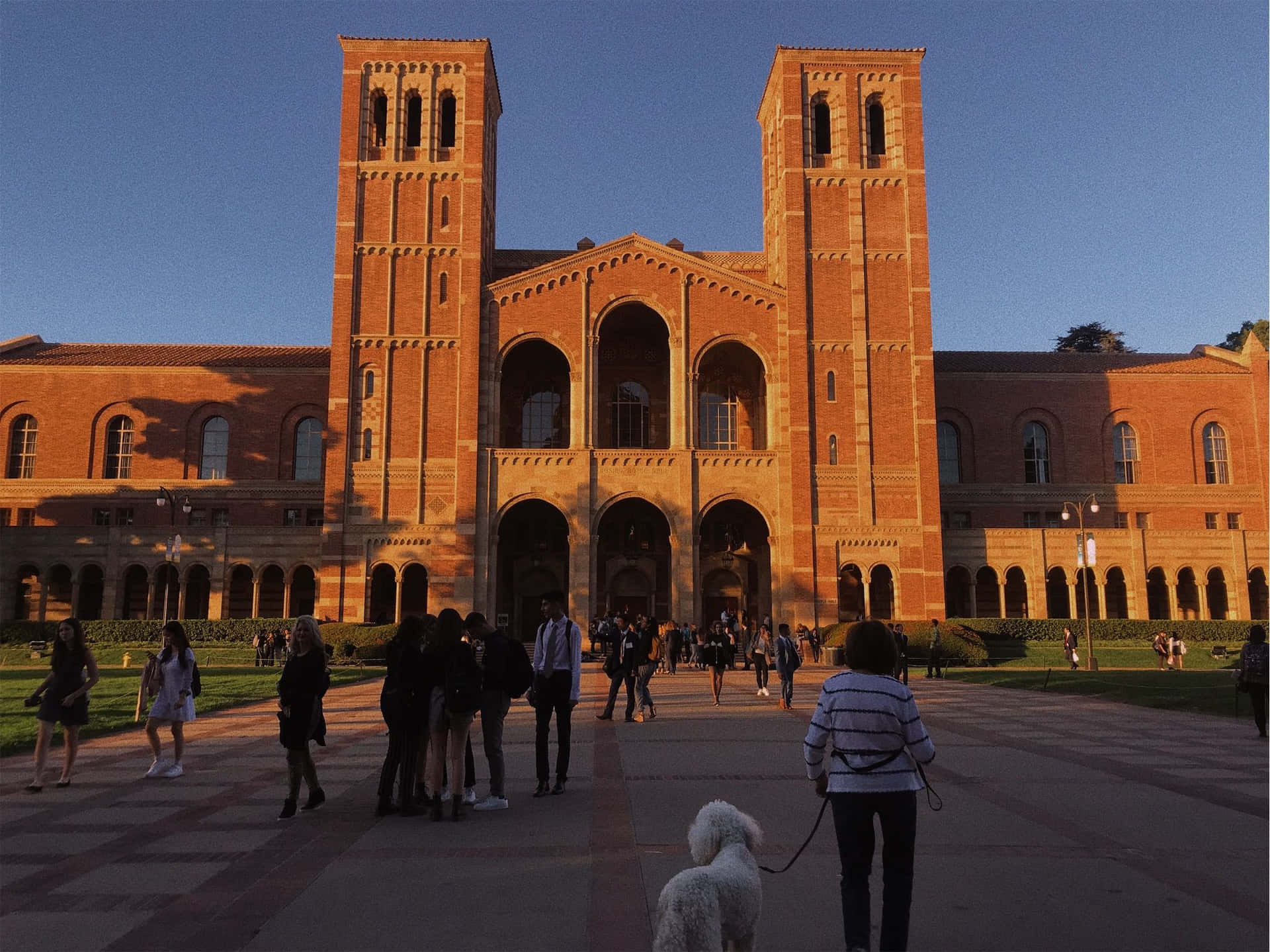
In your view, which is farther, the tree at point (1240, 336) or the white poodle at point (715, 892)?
the tree at point (1240, 336)

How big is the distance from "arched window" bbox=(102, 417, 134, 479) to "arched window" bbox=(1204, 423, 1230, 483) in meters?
56.8

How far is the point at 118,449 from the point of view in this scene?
4894 centimetres

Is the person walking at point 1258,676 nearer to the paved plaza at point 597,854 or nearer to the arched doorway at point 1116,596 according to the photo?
the paved plaza at point 597,854

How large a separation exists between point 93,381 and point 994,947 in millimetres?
53670

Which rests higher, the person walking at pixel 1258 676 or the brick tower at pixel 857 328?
the brick tower at pixel 857 328

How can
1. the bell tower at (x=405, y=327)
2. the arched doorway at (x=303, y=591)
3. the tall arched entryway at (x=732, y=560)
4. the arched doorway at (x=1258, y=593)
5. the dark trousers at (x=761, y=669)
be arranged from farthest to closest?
the arched doorway at (x=1258, y=593)
the tall arched entryway at (x=732, y=560)
the arched doorway at (x=303, y=591)
the bell tower at (x=405, y=327)
the dark trousers at (x=761, y=669)

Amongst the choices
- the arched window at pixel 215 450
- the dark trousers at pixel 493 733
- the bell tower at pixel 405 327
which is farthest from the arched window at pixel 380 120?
the dark trousers at pixel 493 733

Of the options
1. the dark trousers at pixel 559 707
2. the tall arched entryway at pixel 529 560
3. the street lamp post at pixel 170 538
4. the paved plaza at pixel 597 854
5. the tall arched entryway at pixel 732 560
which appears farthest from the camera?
the tall arched entryway at pixel 732 560

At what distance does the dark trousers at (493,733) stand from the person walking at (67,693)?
432 cm

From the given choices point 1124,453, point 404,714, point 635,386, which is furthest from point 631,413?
point 404,714

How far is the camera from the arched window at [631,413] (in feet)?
154

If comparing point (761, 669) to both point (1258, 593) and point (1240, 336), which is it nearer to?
point (1258, 593)

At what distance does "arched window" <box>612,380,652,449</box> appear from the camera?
4681 centimetres

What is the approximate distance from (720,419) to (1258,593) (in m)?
28.5
